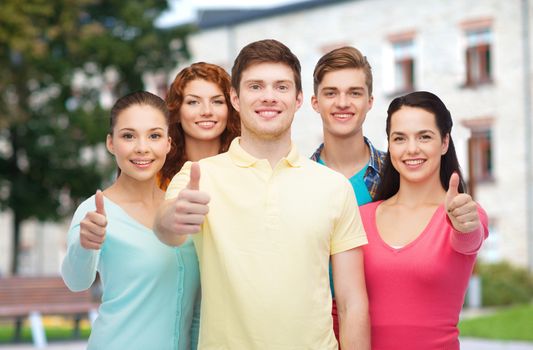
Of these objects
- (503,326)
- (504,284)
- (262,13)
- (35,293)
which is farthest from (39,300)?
(262,13)

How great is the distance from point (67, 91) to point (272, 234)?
24150 mm

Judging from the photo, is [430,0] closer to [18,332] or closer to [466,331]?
[466,331]

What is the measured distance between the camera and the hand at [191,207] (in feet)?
11.2

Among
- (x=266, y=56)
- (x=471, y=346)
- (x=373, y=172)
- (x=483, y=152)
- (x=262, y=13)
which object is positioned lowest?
(x=471, y=346)

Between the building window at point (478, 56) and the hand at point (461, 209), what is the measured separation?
26.9m

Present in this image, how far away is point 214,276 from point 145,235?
1.75 ft

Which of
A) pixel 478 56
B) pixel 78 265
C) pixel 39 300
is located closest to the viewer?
pixel 78 265

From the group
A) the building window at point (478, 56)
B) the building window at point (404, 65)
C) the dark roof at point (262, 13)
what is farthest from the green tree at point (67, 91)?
the building window at point (478, 56)

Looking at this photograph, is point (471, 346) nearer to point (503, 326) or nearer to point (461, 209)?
point (503, 326)

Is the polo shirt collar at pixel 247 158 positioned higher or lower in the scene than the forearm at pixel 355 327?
higher

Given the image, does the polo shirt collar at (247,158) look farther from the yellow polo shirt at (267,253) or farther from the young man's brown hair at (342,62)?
the young man's brown hair at (342,62)

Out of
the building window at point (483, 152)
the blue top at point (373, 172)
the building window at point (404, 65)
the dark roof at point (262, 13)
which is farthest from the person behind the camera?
the dark roof at point (262, 13)

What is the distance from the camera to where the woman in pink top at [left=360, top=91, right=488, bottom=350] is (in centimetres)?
405

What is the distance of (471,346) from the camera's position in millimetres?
14227
